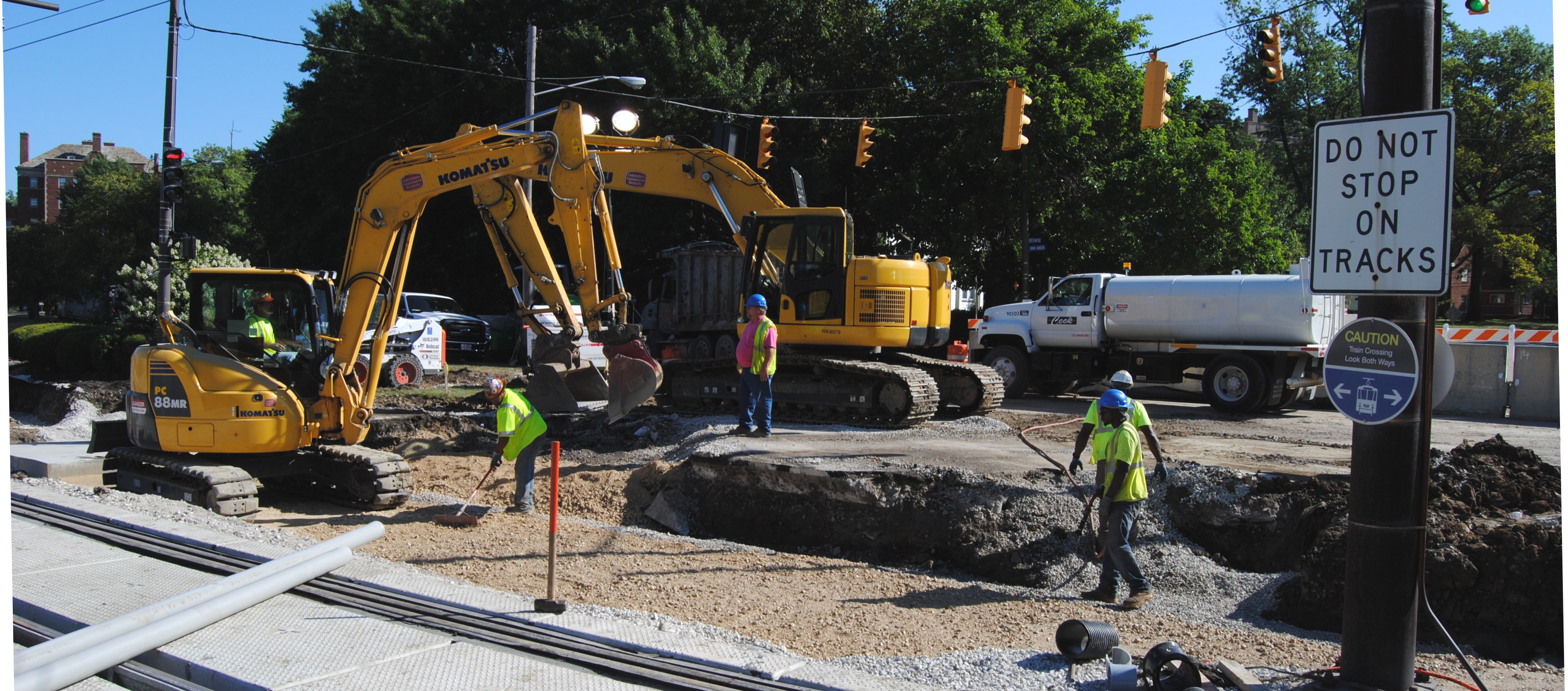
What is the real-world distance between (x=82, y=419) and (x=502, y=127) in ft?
37.4

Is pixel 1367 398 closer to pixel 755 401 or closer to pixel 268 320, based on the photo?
pixel 755 401

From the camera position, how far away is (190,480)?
385 inches

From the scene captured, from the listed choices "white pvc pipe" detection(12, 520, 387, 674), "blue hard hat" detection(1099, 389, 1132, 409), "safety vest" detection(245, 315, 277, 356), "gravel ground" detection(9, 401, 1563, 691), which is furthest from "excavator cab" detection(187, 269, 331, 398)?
"blue hard hat" detection(1099, 389, 1132, 409)

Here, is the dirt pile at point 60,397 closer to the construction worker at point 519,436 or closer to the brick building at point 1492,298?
the construction worker at point 519,436

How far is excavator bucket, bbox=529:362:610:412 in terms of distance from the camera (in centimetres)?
1048

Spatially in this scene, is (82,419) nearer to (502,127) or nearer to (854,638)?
(502,127)

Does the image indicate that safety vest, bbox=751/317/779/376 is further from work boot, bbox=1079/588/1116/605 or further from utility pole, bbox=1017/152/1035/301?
utility pole, bbox=1017/152/1035/301

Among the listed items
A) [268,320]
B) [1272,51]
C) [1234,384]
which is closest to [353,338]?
[268,320]

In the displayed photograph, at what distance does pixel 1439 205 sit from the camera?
14.1ft

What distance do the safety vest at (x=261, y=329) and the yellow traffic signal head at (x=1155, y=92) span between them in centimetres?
1163

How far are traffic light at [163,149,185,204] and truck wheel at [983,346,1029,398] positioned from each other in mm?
14619

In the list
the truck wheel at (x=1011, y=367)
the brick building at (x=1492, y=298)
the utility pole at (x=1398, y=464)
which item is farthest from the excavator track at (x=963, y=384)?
the brick building at (x=1492, y=298)

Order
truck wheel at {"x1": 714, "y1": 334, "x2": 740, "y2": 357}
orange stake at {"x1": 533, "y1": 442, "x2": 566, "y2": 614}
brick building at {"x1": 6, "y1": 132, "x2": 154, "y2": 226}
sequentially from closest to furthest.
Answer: orange stake at {"x1": 533, "y1": 442, "x2": 566, "y2": 614}, truck wheel at {"x1": 714, "y1": 334, "x2": 740, "y2": 357}, brick building at {"x1": 6, "y1": 132, "x2": 154, "y2": 226}

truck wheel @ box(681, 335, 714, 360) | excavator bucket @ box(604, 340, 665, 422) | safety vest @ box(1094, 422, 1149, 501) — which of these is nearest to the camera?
safety vest @ box(1094, 422, 1149, 501)
